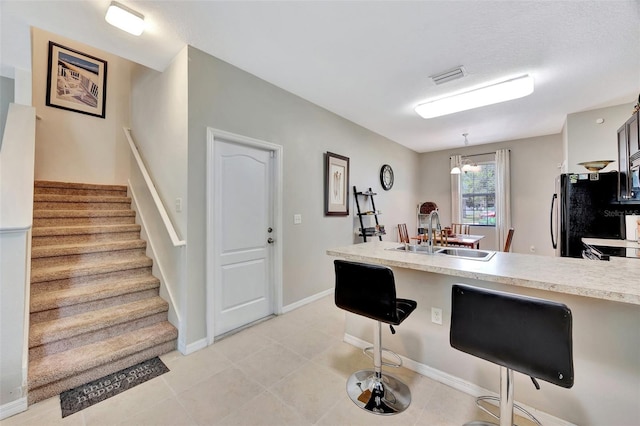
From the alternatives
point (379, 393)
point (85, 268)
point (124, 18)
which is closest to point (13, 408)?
point (85, 268)

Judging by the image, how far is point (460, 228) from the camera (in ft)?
19.1

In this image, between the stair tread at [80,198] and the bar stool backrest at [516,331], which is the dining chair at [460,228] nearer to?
the bar stool backrest at [516,331]

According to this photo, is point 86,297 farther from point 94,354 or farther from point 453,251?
point 453,251

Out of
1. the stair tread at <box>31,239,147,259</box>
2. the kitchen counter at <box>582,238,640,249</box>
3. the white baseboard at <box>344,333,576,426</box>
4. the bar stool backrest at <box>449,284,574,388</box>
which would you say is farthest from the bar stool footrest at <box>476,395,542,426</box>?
the stair tread at <box>31,239,147,259</box>

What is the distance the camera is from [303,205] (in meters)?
3.53

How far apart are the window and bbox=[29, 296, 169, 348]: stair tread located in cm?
624

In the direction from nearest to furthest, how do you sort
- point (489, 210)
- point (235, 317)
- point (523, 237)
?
point (235, 317) < point (523, 237) < point (489, 210)

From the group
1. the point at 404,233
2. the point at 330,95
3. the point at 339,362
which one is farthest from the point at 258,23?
the point at 404,233

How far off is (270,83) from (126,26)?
1436 mm

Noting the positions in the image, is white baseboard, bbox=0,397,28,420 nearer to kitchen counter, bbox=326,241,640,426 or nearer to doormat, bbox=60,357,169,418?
doormat, bbox=60,357,169,418

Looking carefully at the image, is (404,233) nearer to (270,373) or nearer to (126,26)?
(270,373)

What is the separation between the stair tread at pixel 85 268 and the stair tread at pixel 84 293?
0.38ft

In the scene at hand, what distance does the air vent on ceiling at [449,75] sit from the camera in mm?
2807

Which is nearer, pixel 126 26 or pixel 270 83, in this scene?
pixel 126 26
